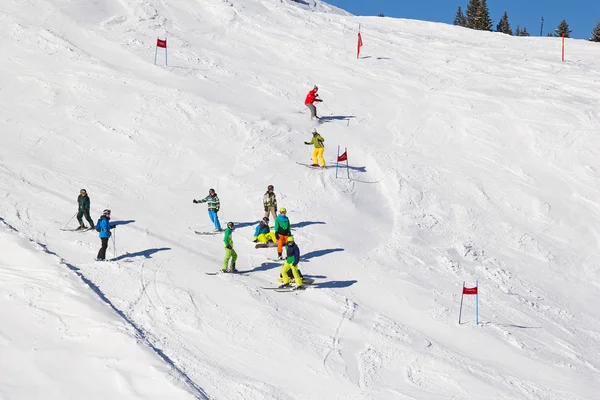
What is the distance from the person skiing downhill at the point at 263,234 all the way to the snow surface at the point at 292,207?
0.26 meters

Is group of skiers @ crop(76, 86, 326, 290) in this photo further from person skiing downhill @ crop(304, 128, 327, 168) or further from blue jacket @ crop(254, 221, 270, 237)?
person skiing downhill @ crop(304, 128, 327, 168)

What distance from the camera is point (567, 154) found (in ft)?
78.0

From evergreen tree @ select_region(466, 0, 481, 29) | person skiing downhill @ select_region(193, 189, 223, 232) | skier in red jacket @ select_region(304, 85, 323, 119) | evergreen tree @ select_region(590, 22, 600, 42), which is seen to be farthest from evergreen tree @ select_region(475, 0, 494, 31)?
person skiing downhill @ select_region(193, 189, 223, 232)

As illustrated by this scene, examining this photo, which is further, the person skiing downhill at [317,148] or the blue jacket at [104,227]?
the person skiing downhill at [317,148]

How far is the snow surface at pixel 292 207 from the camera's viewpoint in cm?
1202

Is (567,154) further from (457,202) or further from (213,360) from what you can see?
(213,360)

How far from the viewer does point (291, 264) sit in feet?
48.5

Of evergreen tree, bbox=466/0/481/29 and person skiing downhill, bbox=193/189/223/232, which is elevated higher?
evergreen tree, bbox=466/0/481/29

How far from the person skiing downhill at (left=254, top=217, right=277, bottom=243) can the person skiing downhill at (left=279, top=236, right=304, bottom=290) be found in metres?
2.38

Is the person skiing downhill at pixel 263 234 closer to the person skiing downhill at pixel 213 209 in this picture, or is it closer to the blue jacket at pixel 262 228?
the blue jacket at pixel 262 228

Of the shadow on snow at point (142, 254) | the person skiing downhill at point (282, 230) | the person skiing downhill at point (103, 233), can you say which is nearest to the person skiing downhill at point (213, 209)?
the shadow on snow at point (142, 254)

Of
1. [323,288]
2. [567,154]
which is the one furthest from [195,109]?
[567,154]

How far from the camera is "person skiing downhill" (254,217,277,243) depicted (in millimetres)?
17344

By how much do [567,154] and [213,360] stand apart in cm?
1720
